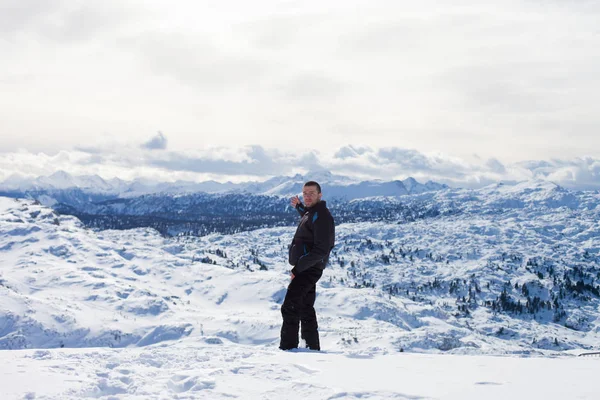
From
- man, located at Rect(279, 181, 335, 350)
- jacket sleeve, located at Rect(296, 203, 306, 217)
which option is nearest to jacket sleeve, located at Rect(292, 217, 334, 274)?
man, located at Rect(279, 181, 335, 350)

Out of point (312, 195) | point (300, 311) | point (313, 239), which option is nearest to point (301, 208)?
point (312, 195)

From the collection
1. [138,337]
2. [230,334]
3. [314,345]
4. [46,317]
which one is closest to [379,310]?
[230,334]

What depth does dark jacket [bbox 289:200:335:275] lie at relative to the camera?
11758 mm

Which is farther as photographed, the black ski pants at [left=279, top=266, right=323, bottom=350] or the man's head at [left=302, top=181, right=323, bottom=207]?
the man's head at [left=302, top=181, right=323, bottom=207]

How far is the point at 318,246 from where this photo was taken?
11.8 metres

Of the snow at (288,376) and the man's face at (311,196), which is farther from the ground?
the man's face at (311,196)

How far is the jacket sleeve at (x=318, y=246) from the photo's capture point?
38.5 feet

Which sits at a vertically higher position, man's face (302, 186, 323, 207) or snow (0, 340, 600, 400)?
man's face (302, 186, 323, 207)

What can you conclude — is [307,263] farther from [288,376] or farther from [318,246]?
[288,376]

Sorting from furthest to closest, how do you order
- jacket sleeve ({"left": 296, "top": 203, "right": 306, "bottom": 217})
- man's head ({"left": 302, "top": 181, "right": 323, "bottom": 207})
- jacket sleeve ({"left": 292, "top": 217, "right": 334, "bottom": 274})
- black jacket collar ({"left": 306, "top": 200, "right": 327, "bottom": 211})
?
jacket sleeve ({"left": 296, "top": 203, "right": 306, "bottom": 217}) → man's head ({"left": 302, "top": 181, "right": 323, "bottom": 207}) → black jacket collar ({"left": 306, "top": 200, "right": 327, "bottom": 211}) → jacket sleeve ({"left": 292, "top": 217, "right": 334, "bottom": 274})

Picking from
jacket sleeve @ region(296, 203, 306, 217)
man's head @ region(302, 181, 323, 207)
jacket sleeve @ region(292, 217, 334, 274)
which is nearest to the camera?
jacket sleeve @ region(292, 217, 334, 274)

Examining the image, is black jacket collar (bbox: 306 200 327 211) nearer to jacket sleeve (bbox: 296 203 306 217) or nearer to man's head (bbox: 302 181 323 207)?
man's head (bbox: 302 181 323 207)

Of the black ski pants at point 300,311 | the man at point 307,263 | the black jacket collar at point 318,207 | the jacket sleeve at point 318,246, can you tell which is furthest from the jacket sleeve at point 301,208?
the black ski pants at point 300,311

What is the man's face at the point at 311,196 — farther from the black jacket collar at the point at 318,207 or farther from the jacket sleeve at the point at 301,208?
the jacket sleeve at the point at 301,208
